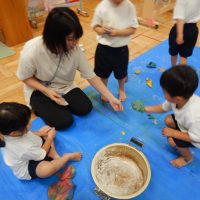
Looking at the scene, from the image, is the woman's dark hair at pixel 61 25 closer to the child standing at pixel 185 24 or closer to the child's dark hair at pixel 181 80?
the child's dark hair at pixel 181 80

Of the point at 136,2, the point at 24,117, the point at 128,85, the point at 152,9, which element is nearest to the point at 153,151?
the point at 128,85

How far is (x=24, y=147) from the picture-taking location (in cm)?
93

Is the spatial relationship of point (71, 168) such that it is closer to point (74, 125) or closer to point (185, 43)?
point (74, 125)

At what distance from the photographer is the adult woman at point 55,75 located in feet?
3.49

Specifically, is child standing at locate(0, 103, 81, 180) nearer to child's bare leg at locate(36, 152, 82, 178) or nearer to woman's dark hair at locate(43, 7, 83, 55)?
child's bare leg at locate(36, 152, 82, 178)

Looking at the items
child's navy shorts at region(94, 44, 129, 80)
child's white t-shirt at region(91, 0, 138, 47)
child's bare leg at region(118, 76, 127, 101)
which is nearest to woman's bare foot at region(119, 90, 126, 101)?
child's bare leg at region(118, 76, 127, 101)

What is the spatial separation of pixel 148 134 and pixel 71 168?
0.47 metres

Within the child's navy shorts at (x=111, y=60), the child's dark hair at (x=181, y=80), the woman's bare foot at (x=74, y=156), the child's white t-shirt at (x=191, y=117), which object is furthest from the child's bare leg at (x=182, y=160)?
the child's navy shorts at (x=111, y=60)

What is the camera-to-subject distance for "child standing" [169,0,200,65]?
1.38 m

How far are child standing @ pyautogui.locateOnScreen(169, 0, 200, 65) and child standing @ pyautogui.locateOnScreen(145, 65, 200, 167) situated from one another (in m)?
0.59

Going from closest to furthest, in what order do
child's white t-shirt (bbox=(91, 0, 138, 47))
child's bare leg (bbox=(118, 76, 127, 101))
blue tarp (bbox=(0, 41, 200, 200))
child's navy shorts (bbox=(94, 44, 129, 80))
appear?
blue tarp (bbox=(0, 41, 200, 200)) → child's white t-shirt (bbox=(91, 0, 138, 47)) → child's navy shorts (bbox=(94, 44, 129, 80)) → child's bare leg (bbox=(118, 76, 127, 101))

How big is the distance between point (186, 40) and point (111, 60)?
1.73 ft

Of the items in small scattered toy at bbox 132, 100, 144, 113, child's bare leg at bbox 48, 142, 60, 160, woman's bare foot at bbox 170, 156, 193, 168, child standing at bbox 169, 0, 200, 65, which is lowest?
woman's bare foot at bbox 170, 156, 193, 168

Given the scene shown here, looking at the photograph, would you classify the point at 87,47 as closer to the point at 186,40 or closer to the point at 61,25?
the point at 186,40
